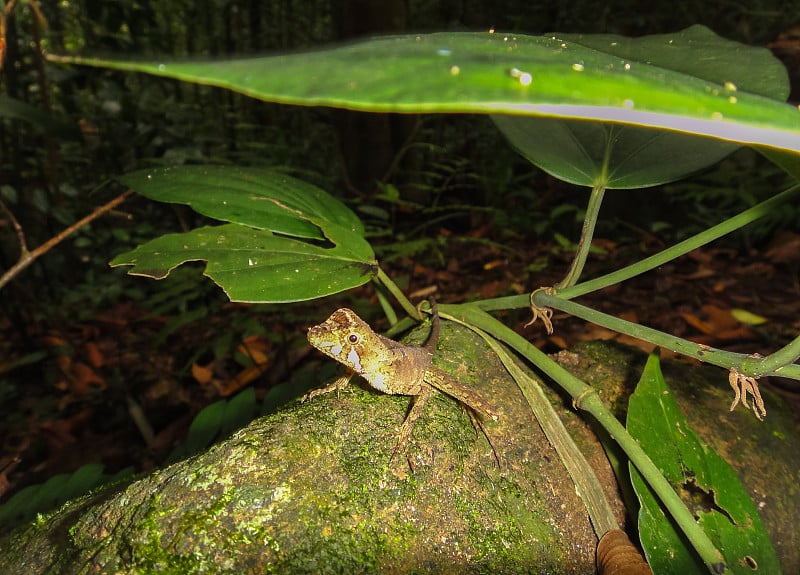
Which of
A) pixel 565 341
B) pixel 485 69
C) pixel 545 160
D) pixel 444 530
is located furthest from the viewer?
pixel 565 341

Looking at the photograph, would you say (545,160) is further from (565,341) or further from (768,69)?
(565,341)

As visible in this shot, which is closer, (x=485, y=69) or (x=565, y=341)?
(x=485, y=69)

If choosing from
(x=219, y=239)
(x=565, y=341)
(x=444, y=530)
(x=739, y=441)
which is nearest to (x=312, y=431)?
(x=444, y=530)

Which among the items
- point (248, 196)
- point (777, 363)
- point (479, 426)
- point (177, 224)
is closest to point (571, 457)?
point (479, 426)

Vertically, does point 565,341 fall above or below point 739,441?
below

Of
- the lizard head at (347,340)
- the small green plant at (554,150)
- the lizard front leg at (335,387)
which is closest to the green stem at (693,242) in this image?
the small green plant at (554,150)

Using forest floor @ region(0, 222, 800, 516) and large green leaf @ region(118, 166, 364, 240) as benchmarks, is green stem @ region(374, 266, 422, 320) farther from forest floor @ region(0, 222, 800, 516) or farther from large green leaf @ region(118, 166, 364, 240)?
forest floor @ region(0, 222, 800, 516)
